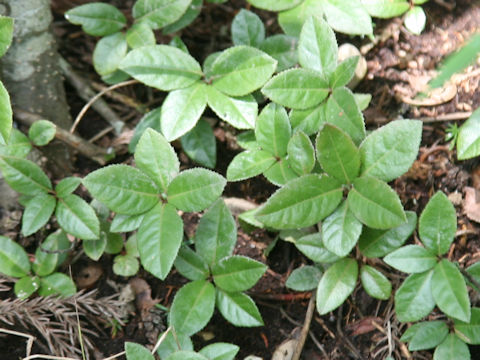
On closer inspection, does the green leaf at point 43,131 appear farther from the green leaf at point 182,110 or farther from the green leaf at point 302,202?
the green leaf at point 302,202

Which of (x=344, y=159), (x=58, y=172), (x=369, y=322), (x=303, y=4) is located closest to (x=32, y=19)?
(x=58, y=172)

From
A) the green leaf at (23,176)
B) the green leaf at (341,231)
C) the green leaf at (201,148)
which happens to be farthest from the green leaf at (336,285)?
the green leaf at (23,176)

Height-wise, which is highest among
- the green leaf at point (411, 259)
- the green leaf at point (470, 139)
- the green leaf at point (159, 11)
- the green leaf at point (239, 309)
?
the green leaf at point (159, 11)

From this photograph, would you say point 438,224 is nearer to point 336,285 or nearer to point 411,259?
point 411,259

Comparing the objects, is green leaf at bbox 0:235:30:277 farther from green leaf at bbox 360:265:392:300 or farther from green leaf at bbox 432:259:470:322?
green leaf at bbox 432:259:470:322

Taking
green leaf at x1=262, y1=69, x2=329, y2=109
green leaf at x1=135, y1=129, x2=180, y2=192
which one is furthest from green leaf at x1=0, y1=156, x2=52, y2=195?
green leaf at x1=262, y1=69, x2=329, y2=109

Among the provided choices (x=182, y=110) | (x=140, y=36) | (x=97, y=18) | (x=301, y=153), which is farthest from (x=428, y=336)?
(x=97, y=18)
